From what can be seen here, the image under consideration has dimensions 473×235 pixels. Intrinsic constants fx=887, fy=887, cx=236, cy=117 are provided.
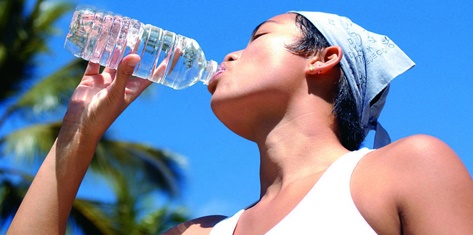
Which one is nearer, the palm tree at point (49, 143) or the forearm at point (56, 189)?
the forearm at point (56, 189)

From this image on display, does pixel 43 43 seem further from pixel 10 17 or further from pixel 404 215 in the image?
pixel 404 215

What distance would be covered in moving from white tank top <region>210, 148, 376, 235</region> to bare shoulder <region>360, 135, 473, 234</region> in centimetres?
12

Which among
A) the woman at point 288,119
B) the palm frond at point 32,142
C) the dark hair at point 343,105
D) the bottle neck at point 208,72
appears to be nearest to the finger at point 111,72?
the woman at point 288,119

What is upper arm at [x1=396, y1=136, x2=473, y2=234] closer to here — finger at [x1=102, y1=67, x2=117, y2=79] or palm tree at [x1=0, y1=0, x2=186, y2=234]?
finger at [x1=102, y1=67, x2=117, y2=79]

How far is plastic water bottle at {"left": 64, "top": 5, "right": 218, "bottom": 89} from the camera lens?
393cm

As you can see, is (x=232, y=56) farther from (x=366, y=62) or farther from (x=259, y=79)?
(x=366, y=62)

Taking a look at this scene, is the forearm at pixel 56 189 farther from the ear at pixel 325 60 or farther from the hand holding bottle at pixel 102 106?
the ear at pixel 325 60

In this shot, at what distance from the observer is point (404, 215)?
2.32 m

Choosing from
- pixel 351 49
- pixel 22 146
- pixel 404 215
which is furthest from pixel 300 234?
pixel 22 146

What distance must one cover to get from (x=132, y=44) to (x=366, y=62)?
1.23 m

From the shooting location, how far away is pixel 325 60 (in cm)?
314

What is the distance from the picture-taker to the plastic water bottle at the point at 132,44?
3926 millimetres

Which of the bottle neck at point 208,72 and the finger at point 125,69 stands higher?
the finger at point 125,69

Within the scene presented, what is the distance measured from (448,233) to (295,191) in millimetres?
661
